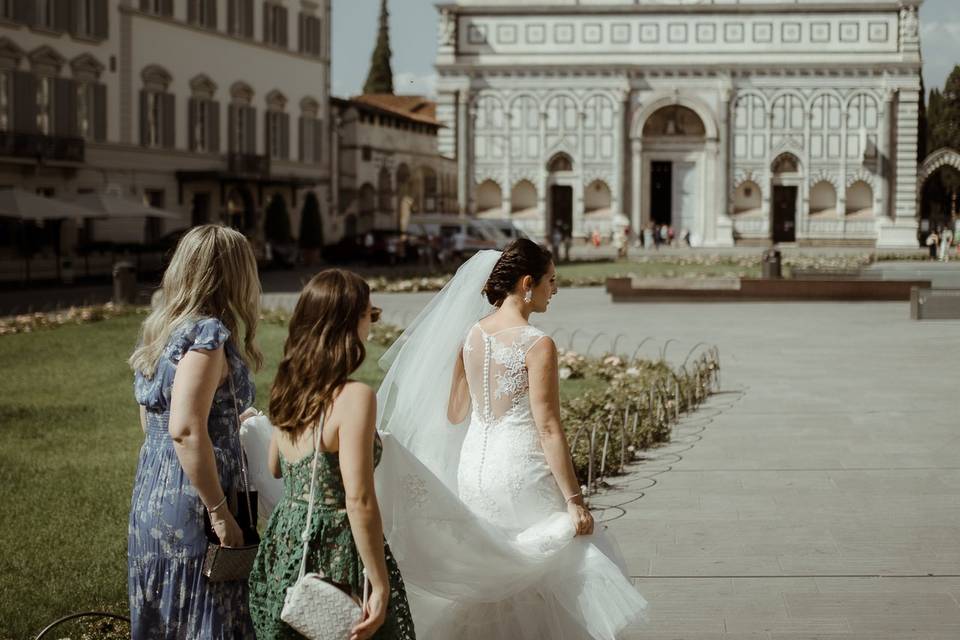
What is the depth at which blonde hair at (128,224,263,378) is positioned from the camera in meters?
4.43

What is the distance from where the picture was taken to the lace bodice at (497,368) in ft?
16.7

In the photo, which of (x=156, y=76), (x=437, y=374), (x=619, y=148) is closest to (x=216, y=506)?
(x=437, y=374)

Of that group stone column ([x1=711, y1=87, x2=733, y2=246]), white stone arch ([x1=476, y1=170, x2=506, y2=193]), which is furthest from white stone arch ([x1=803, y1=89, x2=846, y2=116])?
white stone arch ([x1=476, y1=170, x2=506, y2=193])

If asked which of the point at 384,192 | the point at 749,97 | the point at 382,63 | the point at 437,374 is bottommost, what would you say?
the point at 437,374

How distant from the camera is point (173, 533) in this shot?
4.45m

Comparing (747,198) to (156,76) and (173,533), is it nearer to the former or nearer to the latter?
(156,76)

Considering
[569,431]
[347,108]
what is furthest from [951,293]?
[347,108]

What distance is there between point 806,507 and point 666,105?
52.1m

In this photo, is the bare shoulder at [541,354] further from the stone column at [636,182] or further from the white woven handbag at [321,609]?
the stone column at [636,182]

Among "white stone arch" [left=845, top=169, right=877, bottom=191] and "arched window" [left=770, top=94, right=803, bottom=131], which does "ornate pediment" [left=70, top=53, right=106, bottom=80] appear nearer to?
"arched window" [left=770, top=94, right=803, bottom=131]

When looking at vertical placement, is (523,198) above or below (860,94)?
below

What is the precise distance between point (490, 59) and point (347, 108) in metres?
7.46

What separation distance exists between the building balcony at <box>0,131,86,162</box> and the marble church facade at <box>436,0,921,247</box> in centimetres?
2477

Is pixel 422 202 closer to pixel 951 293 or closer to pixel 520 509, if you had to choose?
pixel 951 293
